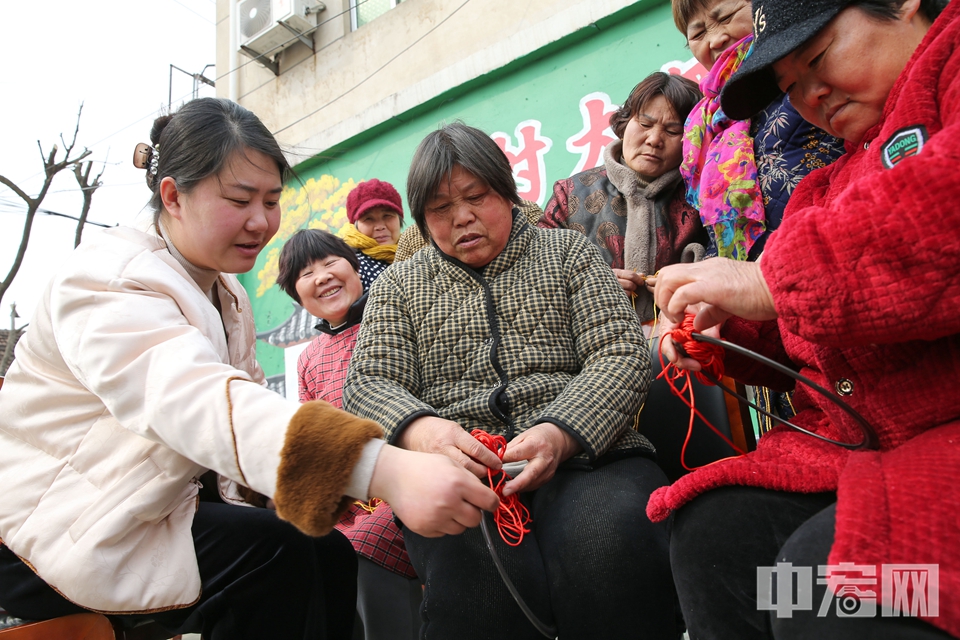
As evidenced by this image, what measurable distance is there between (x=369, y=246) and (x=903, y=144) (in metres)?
2.51

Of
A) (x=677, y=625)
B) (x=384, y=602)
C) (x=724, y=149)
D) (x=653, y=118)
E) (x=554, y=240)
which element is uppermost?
(x=653, y=118)

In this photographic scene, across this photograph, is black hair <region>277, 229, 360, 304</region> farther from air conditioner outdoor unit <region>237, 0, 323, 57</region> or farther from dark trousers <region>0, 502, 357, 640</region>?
air conditioner outdoor unit <region>237, 0, 323, 57</region>

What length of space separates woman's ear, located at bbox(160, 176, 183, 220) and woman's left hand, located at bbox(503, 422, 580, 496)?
957 mm

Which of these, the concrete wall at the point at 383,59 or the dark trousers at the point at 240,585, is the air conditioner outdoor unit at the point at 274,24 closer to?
the concrete wall at the point at 383,59

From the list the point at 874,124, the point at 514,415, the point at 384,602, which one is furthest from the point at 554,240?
the point at 384,602

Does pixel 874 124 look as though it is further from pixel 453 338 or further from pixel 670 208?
pixel 670 208

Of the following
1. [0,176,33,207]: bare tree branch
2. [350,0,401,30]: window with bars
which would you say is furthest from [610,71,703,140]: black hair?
[0,176,33,207]: bare tree branch

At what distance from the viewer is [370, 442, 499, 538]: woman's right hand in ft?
3.51

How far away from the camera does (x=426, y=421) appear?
1.43 m

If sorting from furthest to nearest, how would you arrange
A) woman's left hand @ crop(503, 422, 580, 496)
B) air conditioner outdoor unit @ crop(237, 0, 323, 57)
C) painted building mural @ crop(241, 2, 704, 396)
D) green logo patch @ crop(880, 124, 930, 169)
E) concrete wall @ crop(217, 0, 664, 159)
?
air conditioner outdoor unit @ crop(237, 0, 323, 57) < concrete wall @ crop(217, 0, 664, 159) < painted building mural @ crop(241, 2, 704, 396) < woman's left hand @ crop(503, 422, 580, 496) < green logo patch @ crop(880, 124, 930, 169)

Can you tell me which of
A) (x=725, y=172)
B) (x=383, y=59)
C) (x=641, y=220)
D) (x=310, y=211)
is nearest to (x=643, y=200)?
(x=641, y=220)

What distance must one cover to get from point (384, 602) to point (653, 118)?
1.91 metres

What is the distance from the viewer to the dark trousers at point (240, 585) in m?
1.26

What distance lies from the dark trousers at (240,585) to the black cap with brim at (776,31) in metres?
1.32
